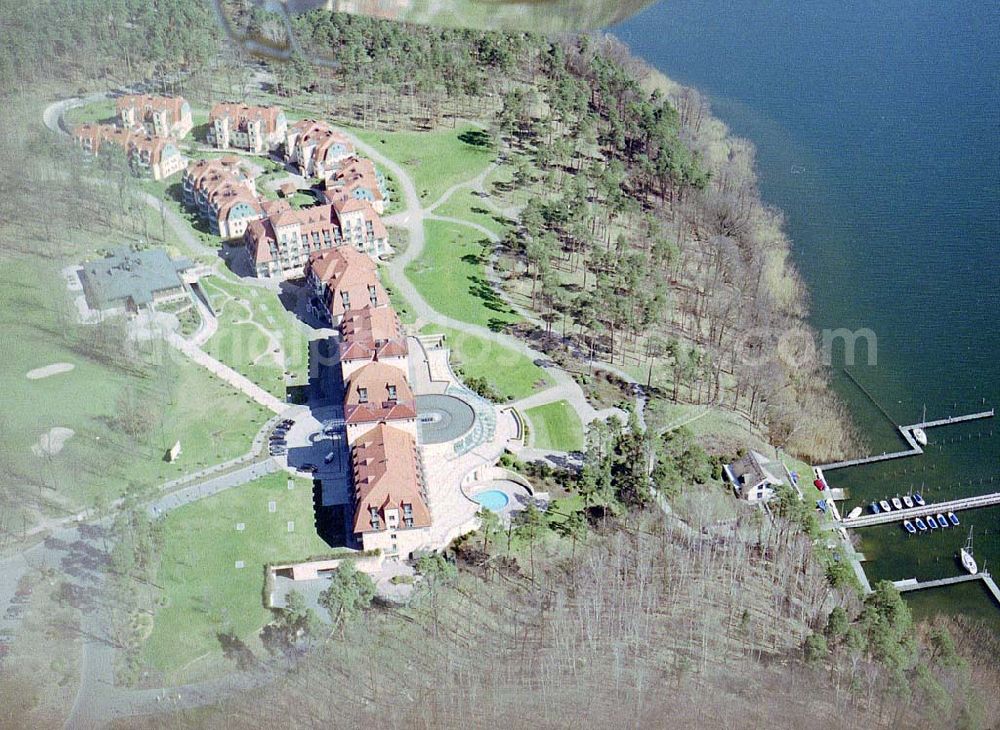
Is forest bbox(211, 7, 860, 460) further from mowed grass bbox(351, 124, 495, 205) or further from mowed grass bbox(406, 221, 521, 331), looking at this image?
mowed grass bbox(351, 124, 495, 205)

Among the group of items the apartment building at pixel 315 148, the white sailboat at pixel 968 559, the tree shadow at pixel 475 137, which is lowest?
the white sailboat at pixel 968 559

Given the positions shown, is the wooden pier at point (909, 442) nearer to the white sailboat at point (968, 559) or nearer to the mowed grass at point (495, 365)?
the white sailboat at point (968, 559)

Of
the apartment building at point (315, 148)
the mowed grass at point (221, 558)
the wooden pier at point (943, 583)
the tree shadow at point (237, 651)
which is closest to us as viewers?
the tree shadow at point (237, 651)

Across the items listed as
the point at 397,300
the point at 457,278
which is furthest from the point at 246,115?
the point at 397,300

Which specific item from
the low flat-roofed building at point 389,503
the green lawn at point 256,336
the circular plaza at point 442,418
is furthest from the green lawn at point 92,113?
the low flat-roofed building at point 389,503

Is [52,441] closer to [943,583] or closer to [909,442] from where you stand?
[943,583]

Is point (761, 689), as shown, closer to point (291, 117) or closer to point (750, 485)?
point (750, 485)
